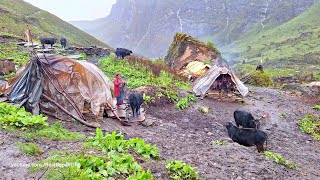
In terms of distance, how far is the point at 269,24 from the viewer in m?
121

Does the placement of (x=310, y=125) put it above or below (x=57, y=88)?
below

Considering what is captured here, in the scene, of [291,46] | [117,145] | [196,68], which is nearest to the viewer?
[117,145]

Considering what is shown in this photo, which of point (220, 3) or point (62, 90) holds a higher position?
point (220, 3)

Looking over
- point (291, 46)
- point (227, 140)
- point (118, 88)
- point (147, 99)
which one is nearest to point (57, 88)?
point (118, 88)

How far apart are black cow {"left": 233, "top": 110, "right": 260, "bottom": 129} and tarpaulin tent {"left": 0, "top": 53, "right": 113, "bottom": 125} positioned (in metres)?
4.42

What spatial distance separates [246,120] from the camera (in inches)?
429

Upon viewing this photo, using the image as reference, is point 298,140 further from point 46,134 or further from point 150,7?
point 150,7

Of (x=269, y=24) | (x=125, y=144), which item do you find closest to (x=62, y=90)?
(x=125, y=144)

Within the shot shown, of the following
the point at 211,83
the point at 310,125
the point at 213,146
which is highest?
the point at 211,83

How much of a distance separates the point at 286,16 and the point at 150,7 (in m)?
79.6

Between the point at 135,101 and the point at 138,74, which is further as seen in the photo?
the point at 138,74

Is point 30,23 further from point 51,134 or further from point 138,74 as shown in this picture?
point 51,134

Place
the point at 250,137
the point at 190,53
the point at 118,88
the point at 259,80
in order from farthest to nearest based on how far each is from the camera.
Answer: the point at 259,80
the point at 190,53
the point at 118,88
the point at 250,137

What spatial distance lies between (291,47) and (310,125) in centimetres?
6737
